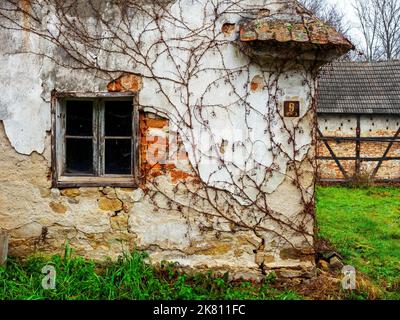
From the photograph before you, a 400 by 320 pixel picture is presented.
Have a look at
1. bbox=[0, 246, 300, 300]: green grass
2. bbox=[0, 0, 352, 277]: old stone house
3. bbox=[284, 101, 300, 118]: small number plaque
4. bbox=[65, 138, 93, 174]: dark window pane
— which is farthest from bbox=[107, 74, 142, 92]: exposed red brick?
bbox=[0, 246, 300, 300]: green grass

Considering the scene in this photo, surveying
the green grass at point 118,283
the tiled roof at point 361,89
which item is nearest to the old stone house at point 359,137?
the tiled roof at point 361,89

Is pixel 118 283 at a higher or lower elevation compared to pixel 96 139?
lower

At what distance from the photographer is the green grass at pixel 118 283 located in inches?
165

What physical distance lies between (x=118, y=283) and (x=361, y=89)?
538 inches

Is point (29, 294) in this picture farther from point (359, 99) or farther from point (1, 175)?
point (359, 99)

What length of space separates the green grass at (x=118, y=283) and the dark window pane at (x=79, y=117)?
1.39m

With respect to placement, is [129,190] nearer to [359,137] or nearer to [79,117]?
[79,117]

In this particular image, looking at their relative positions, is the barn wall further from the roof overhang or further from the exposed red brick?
the exposed red brick

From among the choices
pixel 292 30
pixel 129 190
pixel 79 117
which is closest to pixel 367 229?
pixel 292 30

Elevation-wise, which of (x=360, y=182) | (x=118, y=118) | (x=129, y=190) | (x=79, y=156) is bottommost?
(x=360, y=182)

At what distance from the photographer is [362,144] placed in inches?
583

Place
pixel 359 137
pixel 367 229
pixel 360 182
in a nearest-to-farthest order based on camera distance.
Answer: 1. pixel 367 229
2. pixel 360 182
3. pixel 359 137

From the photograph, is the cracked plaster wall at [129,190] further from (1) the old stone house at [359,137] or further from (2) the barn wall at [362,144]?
(2) the barn wall at [362,144]
